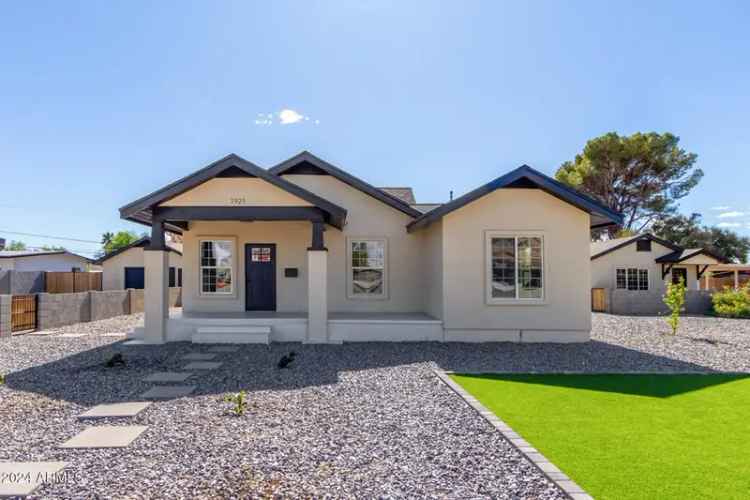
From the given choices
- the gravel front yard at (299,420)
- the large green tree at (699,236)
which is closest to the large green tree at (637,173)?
the large green tree at (699,236)

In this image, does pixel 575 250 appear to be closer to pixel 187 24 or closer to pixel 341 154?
pixel 341 154

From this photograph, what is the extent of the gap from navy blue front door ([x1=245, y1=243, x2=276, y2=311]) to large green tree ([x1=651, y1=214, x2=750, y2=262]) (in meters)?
32.7

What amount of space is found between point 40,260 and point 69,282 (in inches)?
456

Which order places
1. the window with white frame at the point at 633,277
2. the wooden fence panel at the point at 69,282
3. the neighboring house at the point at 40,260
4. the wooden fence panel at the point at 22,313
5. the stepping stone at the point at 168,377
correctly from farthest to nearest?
the neighboring house at the point at 40,260, the window with white frame at the point at 633,277, the wooden fence panel at the point at 69,282, the wooden fence panel at the point at 22,313, the stepping stone at the point at 168,377

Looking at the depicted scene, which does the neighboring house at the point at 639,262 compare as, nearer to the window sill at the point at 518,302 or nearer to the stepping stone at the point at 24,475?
the window sill at the point at 518,302

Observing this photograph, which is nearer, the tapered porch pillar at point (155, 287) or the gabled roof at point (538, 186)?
the gabled roof at point (538, 186)

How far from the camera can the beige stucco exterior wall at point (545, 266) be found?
11.6 meters

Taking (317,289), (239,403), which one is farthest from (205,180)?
(239,403)

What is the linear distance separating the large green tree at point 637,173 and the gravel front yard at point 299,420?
24.0 metres

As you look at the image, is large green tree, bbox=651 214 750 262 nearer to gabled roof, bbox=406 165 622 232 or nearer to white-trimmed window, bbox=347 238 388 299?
gabled roof, bbox=406 165 622 232

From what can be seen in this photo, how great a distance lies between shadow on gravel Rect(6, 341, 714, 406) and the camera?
7.22m

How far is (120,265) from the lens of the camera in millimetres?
25797

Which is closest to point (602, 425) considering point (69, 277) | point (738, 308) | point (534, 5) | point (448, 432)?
point (448, 432)

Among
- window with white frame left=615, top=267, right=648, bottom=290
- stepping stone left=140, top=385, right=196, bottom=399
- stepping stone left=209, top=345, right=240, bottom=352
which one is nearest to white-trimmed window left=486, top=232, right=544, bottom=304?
stepping stone left=209, top=345, right=240, bottom=352
